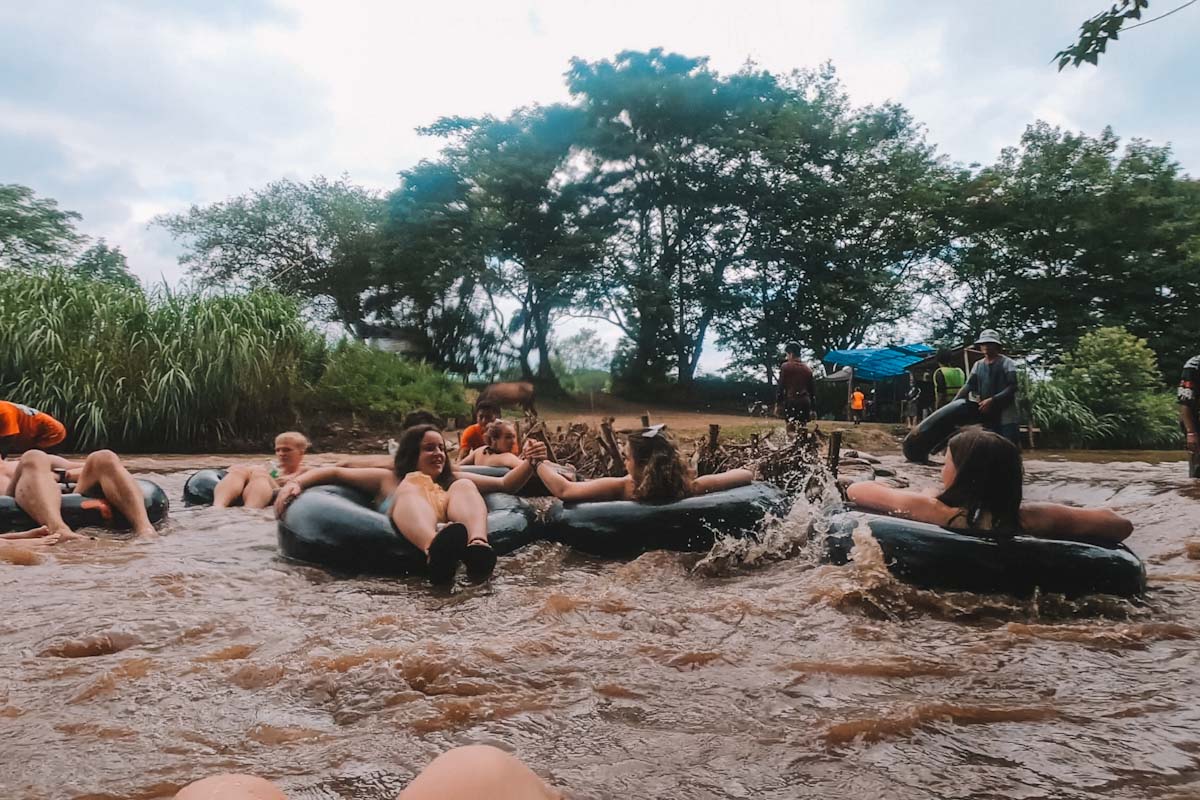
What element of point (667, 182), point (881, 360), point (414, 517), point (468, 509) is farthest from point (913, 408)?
point (414, 517)

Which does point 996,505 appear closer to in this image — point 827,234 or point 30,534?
point 30,534

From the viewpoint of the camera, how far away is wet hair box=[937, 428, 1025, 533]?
12.1 ft

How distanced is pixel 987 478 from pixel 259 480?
5.37 metres

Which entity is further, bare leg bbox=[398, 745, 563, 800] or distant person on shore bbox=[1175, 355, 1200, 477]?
distant person on shore bbox=[1175, 355, 1200, 477]

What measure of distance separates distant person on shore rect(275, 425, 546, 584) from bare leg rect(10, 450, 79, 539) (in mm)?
1415

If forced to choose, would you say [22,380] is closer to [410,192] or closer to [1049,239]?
[410,192]

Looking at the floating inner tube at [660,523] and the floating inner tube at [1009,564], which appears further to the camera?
the floating inner tube at [660,523]

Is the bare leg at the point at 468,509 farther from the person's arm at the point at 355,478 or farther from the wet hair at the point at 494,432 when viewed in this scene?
the wet hair at the point at 494,432

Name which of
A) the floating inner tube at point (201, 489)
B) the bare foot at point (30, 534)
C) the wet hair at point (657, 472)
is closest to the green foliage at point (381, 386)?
the floating inner tube at point (201, 489)

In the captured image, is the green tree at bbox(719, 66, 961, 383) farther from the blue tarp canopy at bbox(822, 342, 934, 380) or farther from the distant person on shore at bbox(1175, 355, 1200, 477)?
the distant person on shore at bbox(1175, 355, 1200, 477)

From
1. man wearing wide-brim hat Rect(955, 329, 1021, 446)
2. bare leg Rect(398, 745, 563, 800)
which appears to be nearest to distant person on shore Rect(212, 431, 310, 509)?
bare leg Rect(398, 745, 563, 800)

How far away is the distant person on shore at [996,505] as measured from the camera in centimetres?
370

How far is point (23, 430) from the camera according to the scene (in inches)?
216

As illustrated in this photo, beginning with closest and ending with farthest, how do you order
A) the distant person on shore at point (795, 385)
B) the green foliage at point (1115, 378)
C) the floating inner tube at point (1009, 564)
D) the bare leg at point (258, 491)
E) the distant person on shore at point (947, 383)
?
the floating inner tube at point (1009, 564), the bare leg at point (258, 491), the distant person on shore at point (795, 385), the distant person on shore at point (947, 383), the green foliage at point (1115, 378)
